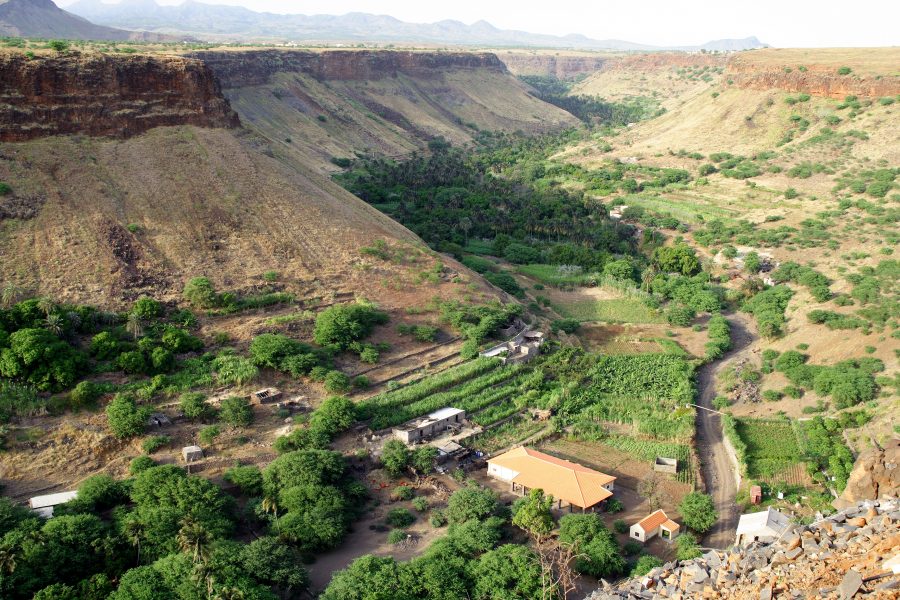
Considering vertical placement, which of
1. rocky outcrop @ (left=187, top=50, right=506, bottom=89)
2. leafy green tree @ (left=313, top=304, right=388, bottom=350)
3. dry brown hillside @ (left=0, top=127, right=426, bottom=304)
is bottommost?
leafy green tree @ (left=313, top=304, right=388, bottom=350)

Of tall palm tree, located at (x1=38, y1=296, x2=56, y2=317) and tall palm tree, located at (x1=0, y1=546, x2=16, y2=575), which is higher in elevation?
tall palm tree, located at (x1=38, y1=296, x2=56, y2=317)

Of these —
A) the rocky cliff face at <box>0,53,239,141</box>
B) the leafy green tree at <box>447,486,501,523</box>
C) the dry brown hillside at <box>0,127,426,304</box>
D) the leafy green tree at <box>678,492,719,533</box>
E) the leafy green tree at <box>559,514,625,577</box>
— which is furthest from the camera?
the rocky cliff face at <box>0,53,239,141</box>

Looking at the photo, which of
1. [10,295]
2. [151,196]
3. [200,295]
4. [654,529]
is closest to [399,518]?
[654,529]

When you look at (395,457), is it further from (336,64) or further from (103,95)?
(336,64)

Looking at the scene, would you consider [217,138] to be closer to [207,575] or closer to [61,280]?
[61,280]

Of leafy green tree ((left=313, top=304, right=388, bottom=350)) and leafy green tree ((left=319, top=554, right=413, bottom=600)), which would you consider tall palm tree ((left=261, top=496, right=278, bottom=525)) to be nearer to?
leafy green tree ((left=319, top=554, right=413, bottom=600))

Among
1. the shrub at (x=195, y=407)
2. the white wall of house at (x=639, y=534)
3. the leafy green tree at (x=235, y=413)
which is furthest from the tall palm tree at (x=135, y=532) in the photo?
the white wall of house at (x=639, y=534)

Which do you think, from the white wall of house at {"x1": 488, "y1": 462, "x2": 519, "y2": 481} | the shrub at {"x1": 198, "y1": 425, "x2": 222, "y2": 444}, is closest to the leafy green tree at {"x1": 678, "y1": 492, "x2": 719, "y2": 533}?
the white wall of house at {"x1": 488, "y1": 462, "x2": 519, "y2": 481}
